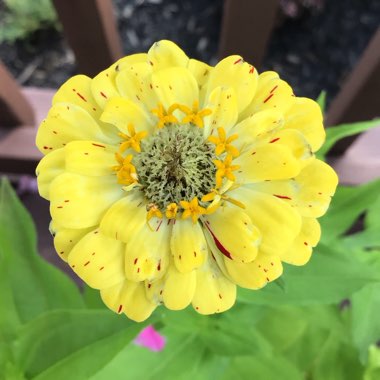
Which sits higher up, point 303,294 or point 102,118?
point 102,118

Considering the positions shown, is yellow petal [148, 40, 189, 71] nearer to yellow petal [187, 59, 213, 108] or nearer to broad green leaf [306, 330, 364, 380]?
yellow petal [187, 59, 213, 108]

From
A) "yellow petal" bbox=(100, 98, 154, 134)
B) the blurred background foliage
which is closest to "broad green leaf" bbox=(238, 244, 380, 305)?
the blurred background foliage

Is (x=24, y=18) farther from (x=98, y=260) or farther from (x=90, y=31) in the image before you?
(x=98, y=260)

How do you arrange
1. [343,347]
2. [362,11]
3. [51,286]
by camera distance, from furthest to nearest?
[362,11] → [343,347] → [51,286]

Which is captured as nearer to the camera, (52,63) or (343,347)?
(343,347)

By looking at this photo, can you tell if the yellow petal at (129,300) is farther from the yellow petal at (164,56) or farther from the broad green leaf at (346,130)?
the broad green leaf at (346,130)

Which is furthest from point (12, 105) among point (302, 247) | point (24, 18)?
point (302, 247)

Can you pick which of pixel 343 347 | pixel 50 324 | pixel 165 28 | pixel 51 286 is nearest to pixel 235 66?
pixel 50 324

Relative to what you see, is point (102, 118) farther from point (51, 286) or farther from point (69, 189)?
point (51, 286)
